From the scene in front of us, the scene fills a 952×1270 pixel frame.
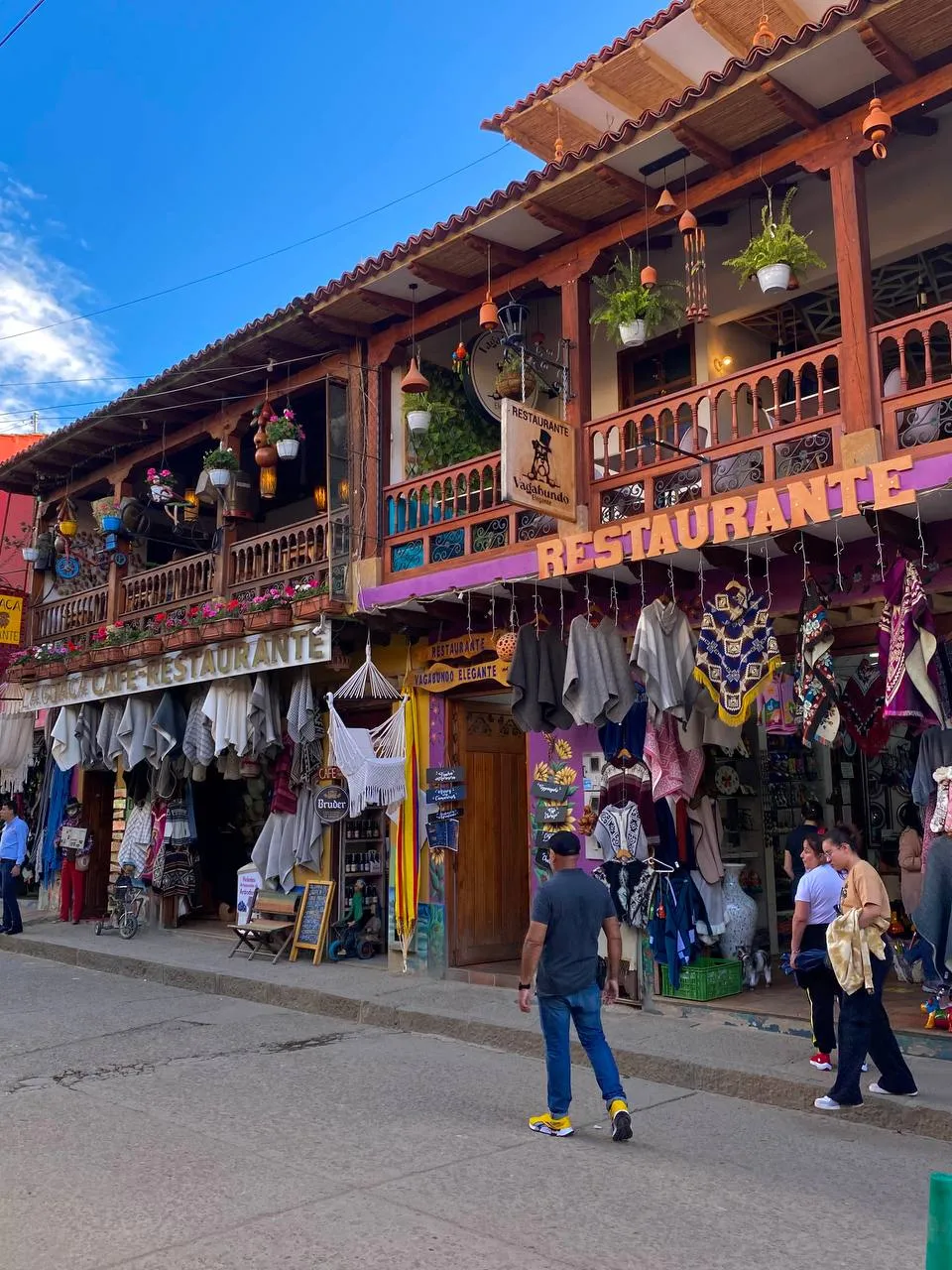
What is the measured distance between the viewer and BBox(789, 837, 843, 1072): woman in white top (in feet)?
24.2

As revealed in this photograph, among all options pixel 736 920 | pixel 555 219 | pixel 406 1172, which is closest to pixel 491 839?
pixel 736 920

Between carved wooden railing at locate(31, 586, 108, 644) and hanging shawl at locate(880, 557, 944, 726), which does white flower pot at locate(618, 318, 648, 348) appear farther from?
carved wooden railing at locate(31, 586, 108, 644)

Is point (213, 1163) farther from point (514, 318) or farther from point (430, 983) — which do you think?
point (514, 318)

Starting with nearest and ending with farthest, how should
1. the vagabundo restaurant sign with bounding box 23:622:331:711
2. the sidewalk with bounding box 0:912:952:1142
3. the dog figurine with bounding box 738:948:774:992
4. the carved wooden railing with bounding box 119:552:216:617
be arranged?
the sidewalk with bounding box 0:912:952:1142
the dog figurine with bounding box 738:948:774:992
the vagabundo restaurant sign with bounding box 23:622:331:711
the carved wooden railing with bounding box 119:552:216:617

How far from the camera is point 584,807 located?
1061cm

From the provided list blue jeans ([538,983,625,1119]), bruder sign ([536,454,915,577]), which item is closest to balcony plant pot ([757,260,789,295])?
bruder sign ([536,454,915,577])

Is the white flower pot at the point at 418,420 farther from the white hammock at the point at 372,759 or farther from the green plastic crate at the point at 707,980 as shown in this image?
the green plastic crate at the point at 707,980

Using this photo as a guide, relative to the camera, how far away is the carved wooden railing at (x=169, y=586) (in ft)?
49.3

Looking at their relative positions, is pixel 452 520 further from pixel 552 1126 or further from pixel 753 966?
pixel 552 1126

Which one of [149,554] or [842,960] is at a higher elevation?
[149,554]

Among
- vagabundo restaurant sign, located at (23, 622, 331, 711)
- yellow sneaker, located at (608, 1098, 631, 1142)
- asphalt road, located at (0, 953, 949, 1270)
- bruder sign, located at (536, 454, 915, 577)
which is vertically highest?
bruder sign, located at (536, 454, 915, 577)

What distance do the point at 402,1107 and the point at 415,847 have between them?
5.18 metres

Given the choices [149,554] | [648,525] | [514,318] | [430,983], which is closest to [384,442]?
[514,318]

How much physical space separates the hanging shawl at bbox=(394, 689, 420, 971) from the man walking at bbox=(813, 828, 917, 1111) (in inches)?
231
